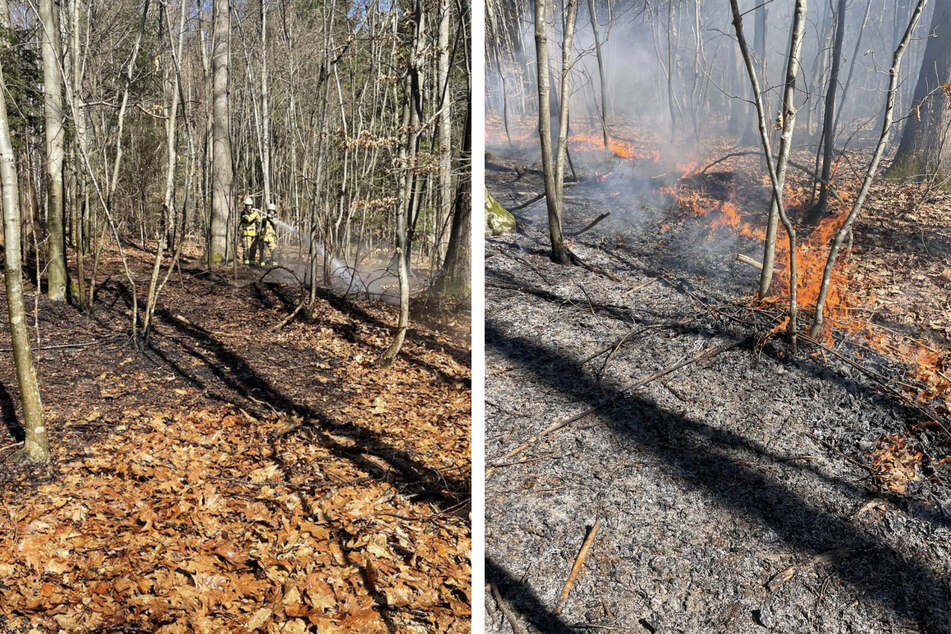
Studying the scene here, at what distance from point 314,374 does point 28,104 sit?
1.40m

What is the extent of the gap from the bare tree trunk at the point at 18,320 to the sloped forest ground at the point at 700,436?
1.41 metres

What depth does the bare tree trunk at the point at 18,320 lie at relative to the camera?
1.72 m

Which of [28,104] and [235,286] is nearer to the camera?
[28,104]

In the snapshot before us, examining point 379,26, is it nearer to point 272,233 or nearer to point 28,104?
point 272,233

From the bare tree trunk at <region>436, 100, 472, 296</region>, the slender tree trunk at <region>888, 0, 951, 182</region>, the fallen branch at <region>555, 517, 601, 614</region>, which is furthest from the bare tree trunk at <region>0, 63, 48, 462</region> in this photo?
the slender tree trunk at <region>888, 0, 951, 182</region>

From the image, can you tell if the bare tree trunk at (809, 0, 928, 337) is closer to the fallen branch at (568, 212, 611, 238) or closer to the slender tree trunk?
the slender tree trunk

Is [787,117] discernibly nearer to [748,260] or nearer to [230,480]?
[748,260]

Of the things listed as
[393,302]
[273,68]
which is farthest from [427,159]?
[393,302]

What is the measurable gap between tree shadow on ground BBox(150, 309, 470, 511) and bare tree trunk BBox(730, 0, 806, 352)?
A: 1.37 metres

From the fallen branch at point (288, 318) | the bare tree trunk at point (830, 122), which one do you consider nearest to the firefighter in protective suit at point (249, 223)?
the fallen branch at point (288, 318)

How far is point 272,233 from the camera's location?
8.57ft

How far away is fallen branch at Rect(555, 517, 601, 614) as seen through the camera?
127cm

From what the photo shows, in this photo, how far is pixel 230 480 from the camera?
2.02 metres

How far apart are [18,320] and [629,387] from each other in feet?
6.19
